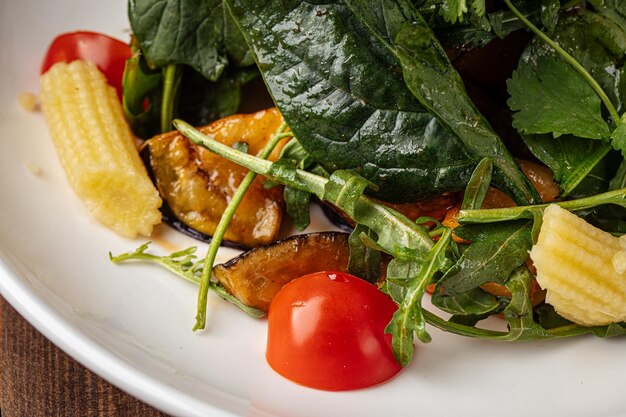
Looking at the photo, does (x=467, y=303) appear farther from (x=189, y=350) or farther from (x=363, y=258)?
(x=189, y=350)

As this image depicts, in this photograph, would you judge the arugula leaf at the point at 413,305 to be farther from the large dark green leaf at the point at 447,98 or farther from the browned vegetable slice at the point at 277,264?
the browned vegetable slice at the point at 277,264

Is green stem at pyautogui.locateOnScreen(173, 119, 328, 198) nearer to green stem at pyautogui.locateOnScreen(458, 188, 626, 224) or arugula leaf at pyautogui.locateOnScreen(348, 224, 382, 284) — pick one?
arugula leaf at pyautogui.locateOnScreen(348, 224, 382, 284)

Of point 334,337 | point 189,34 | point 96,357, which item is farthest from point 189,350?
point 189,34

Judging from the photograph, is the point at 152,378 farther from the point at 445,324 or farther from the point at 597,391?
the point at 597,391

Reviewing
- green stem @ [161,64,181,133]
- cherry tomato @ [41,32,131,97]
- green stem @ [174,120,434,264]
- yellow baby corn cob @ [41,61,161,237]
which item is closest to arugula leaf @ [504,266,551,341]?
green stem @ [174,120,434,264]

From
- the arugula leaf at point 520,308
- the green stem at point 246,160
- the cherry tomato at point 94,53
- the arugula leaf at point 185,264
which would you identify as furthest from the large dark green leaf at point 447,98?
the cherry tomato at point 94,53

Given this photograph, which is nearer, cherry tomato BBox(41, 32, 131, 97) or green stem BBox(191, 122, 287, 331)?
green stem BBox(191, 122, 287, 331)
